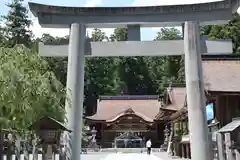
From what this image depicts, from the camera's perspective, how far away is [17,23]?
40594 millimetres

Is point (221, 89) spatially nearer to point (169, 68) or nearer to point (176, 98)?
point (176, 98)

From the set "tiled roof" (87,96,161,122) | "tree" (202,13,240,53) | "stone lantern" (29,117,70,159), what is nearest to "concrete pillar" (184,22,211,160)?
"stone lantern" (29,117,70,159)

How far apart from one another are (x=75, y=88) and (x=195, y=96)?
12.7 ft

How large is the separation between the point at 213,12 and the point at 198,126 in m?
4.01

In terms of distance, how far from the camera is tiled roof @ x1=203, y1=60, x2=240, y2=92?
14609 millimetres

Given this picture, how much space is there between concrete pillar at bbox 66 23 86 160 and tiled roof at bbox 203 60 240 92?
568cm

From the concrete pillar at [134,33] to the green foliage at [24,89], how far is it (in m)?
4.08

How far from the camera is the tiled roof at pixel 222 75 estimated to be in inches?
575

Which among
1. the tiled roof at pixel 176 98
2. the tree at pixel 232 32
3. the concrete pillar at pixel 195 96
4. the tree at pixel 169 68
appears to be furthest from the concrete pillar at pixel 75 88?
the tree at pixel 169 68

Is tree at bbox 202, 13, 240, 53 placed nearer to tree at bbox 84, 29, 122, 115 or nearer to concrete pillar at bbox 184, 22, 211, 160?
tree at bbox 84, 29, 122, 115

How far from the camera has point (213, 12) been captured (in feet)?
39.7

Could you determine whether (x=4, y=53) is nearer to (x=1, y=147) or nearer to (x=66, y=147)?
(x=1, y=147)

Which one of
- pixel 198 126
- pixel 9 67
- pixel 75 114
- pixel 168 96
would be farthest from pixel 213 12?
pixel 168 96

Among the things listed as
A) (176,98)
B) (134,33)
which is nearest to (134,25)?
(134,33)
